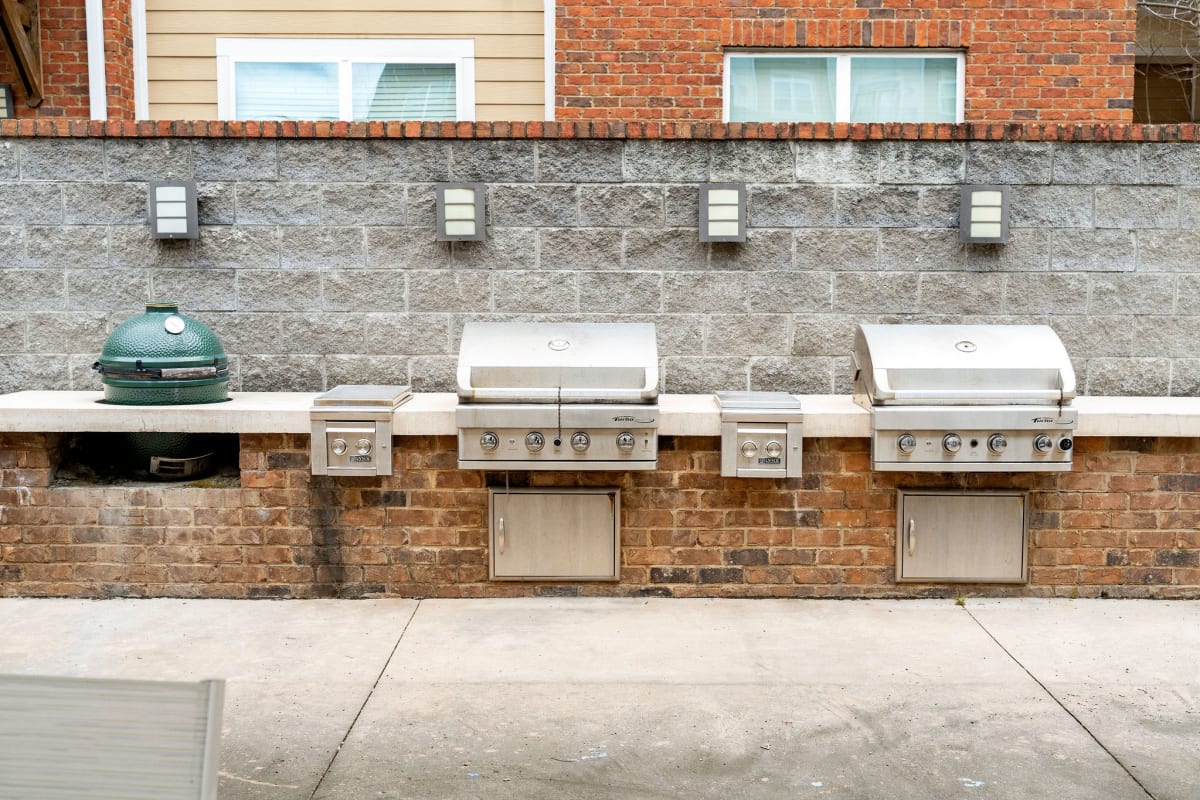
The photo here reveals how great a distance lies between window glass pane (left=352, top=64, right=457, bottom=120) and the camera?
29.9 ft

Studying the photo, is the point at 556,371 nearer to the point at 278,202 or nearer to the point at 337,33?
the point at 278,202

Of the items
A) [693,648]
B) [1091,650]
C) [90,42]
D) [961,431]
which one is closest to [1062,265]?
[961,431]

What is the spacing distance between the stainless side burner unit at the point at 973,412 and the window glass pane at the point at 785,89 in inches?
162

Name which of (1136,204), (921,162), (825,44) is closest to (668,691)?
(921,162)

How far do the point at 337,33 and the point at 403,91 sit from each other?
685mm

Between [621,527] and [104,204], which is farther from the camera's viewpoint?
[104,204]

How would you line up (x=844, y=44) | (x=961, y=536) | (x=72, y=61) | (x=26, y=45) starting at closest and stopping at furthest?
(x=961, y=536), (x=26, y=45), (x=844, y=44), (x=72, y=61)

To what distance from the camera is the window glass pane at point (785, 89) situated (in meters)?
8.84

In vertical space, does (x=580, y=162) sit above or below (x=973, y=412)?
above

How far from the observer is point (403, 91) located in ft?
30.0

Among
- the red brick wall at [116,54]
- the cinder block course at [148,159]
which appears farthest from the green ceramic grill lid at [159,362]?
the red brick wall at [116,54]

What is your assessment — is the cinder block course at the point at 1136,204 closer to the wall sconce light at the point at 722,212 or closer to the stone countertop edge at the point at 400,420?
the stone countertop edge at the point at 400,420

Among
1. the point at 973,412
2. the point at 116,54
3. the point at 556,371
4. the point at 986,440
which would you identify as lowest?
the point at 986,440

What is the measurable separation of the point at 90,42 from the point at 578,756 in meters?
7.50
